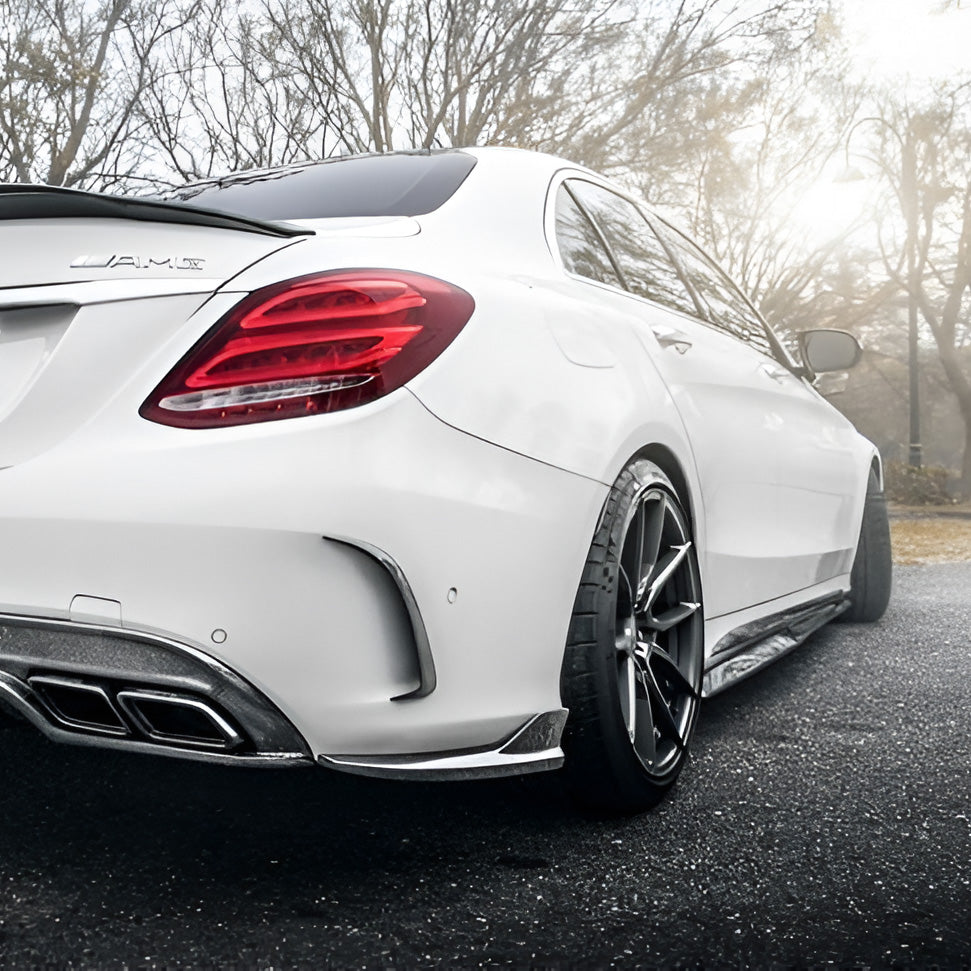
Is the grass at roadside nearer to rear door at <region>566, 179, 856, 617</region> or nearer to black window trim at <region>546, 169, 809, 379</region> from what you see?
black window trim at <region>546, 169, 809, 379</region>

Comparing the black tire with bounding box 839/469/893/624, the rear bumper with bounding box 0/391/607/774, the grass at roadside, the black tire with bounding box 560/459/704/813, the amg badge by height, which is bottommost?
the grass at roadside

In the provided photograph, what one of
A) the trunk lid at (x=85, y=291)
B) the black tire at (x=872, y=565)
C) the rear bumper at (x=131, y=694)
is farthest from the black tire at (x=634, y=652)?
the black tire at (x=872, y=565)

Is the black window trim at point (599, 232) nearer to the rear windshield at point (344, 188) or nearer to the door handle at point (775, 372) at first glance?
the rear windshield at point (344, 188)

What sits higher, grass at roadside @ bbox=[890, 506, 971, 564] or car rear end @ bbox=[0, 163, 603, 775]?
car rear end @ bbox=[0, 163, 603, 775]

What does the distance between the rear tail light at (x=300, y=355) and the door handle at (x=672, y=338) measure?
1.09 meters

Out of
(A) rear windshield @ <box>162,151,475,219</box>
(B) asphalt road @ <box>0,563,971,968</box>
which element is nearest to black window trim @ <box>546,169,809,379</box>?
(A) rear windshield @ <box>162,151,475,219</box>

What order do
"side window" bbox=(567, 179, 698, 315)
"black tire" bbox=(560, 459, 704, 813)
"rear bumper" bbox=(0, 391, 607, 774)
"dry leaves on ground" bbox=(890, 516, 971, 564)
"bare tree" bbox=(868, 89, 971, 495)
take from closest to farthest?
1. "rear bumper" bbox=(0, 391, 607, 774)
2. "black tire" bbox=(560, 459, 704, 813)
3. "side window" bbox=(567, 179, 698, 315)
4. "dry leaves on ground" bbox=(890, 516, 971, 564)
5. "bare tree" bbox=(868, 89, 971, 495)

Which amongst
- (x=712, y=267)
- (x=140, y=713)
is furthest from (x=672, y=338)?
(x=140, y=713)

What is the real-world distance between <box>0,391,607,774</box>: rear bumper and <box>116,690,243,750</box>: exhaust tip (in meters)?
0.05

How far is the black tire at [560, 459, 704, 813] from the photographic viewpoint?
2.40m

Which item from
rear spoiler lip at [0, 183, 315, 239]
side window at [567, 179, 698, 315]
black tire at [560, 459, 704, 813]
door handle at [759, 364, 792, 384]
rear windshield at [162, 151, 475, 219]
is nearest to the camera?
rear spoiler lip at [0, 183, 315, 239]

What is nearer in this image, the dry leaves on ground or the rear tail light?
the rear tail light

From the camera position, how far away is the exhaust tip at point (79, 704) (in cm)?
196

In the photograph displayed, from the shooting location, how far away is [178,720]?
1.98m
